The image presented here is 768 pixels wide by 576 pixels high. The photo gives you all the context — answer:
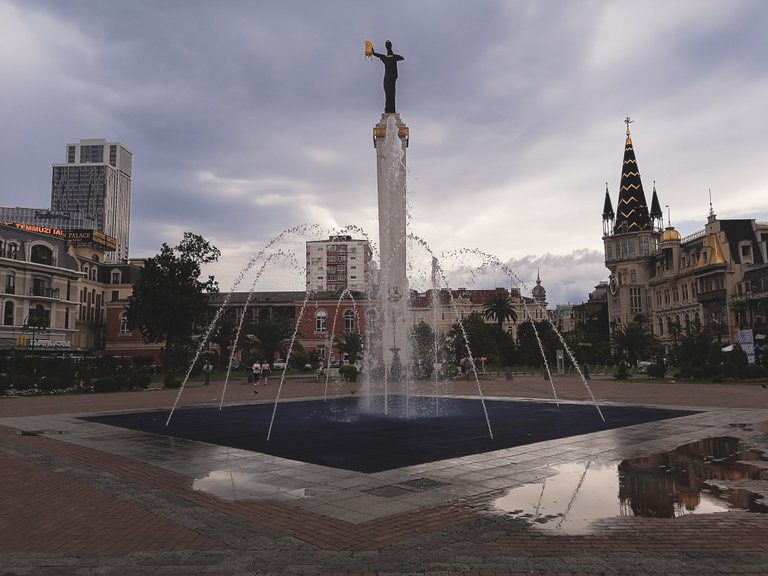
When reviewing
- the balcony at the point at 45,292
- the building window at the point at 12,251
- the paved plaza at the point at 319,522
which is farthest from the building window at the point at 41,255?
the paved plaza at the point at 319,522

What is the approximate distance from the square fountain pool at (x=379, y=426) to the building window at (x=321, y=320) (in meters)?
60.2

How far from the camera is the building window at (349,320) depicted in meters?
Result: 82.0

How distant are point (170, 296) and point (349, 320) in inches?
1131

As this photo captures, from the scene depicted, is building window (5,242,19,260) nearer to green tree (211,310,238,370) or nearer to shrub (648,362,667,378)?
green tree (211,310,238,370)

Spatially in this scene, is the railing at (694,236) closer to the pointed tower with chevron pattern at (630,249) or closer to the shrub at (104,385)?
the pointed tower with chevron pattern at (630,249)

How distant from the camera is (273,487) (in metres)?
8.43

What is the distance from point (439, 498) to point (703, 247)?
74.7 metres

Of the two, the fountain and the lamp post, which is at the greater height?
the lamp post

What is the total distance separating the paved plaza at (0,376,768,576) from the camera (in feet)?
17.4

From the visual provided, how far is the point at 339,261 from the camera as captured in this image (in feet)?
443

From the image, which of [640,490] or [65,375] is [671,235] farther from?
[640,490]

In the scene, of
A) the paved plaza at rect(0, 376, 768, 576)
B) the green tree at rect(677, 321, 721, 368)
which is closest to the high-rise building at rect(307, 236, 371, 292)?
the green tree at rect(677, 321, 721, 368)

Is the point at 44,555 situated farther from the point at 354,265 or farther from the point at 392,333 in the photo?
the point at 354,265

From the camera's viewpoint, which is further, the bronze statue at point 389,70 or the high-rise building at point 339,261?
the high-rise building at point 339,261
